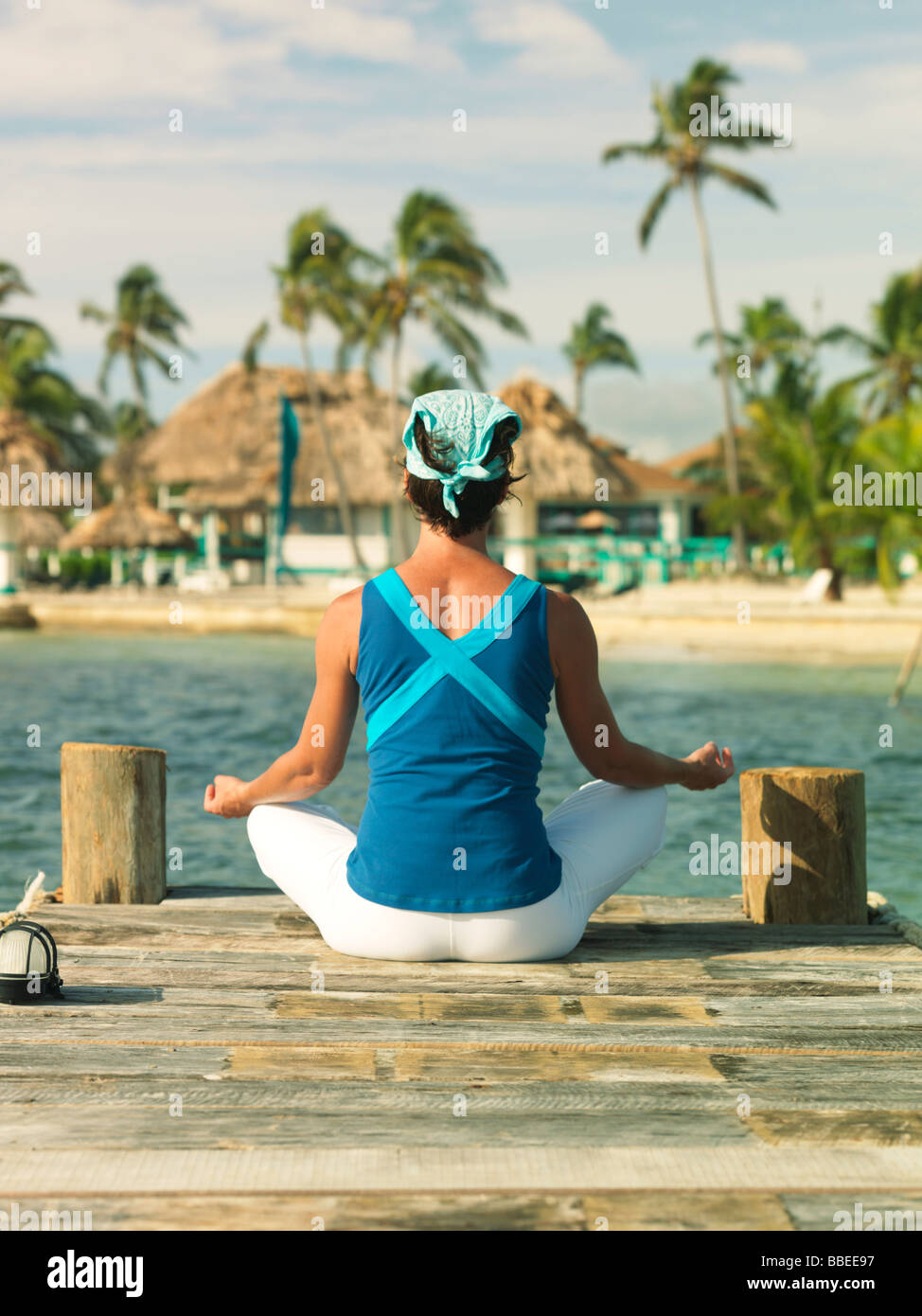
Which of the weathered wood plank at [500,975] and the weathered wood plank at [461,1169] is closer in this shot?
the weathered wood plank at [461,1169]

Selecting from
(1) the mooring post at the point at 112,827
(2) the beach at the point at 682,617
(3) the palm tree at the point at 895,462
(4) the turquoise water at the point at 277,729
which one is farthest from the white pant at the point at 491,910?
(3) the palm tree at the point at 895,462

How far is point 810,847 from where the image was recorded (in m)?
4.36

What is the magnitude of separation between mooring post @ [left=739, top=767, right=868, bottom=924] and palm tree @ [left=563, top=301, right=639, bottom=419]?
55018mm

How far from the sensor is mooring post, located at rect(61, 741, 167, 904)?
4488mm

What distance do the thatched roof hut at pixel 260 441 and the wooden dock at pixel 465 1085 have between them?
3522 centimetres

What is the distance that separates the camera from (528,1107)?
2.74 meters

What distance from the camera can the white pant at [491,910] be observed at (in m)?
3.60

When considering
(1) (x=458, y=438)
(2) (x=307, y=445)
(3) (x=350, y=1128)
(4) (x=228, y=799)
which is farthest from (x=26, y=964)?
(2) (x=307, y=445)

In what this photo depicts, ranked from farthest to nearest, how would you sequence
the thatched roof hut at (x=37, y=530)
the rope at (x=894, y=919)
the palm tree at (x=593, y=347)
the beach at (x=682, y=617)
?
the palm tree at (x=593, y=347)
the thatched roof hut at (x=37, y=530)
the beach at (x=682, y=617)
the rope at (x=894, y=919)

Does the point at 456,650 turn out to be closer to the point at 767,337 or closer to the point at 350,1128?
the point at 350,1128

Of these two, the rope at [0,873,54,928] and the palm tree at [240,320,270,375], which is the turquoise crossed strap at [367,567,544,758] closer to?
the rope at [0,873,54,928]

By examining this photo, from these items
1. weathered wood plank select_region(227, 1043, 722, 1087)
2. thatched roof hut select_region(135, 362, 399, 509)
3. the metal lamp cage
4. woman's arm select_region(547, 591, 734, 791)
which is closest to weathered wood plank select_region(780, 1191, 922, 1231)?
weathered wood plank select_region(227, 1043, 722, 1087)

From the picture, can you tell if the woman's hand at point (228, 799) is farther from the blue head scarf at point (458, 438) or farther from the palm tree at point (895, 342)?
the palm tree at point (895, 342)
